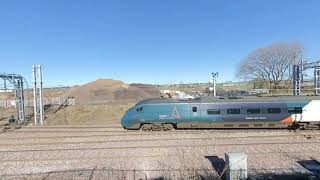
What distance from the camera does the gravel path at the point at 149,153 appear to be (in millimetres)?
12492

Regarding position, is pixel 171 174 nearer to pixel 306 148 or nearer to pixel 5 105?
pixel 306 148

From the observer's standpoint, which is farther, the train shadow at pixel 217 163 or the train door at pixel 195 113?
the train door at pixel 195 113

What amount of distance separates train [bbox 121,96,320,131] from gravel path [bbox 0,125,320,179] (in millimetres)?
627

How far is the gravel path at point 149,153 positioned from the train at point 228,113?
0.63 metres

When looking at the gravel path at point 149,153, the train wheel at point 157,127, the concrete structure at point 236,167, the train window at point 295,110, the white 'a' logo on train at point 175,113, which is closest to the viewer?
the concrete structure at point 236,167

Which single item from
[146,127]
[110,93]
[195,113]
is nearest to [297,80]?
[195,113]

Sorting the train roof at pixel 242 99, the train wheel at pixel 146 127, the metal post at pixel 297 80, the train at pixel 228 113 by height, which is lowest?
the train wheel at pixel 146 127

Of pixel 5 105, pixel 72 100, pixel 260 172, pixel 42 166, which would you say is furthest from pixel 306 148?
pixel 5 105

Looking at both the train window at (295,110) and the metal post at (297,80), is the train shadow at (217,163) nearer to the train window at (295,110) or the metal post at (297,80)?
the train window at (295,110)

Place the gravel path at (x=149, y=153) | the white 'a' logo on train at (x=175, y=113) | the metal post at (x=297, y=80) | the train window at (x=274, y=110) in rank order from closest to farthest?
the gravel path at (x=149, y=153) < the train window at (x=274, y=110) < the white 'a' logo on train at (x=175, y=113) < the metal post at (x=297, y=80)

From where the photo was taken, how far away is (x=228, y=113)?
71.9ft

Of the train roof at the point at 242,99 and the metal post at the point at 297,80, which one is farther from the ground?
the metal post at the point at 297,80

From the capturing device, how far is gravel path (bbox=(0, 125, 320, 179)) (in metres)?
12.5

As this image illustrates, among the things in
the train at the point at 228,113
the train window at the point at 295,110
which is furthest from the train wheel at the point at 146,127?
the train window at the point at 295,110
